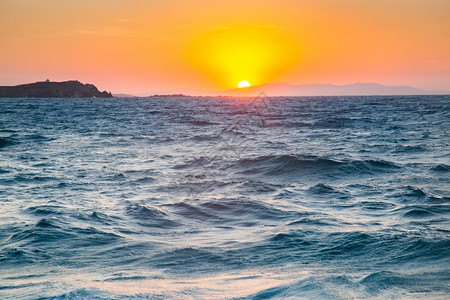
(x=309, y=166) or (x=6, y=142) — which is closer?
(x=309, y=166)

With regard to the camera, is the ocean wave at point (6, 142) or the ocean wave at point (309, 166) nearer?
the ocean wave at point (309, 166)

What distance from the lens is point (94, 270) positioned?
6.05 meters

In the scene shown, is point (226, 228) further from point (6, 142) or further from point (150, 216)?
point (6, 142)

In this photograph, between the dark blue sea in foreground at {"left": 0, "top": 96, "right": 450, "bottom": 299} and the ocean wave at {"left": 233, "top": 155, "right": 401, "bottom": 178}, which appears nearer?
the dark blue sea in foreground at {"left": 0, "top": 96, "right": 450, "bottom": 299}

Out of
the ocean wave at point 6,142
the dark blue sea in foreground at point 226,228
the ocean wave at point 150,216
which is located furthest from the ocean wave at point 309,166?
the ocean wave at point 6,142

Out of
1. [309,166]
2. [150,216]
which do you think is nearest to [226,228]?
[150,216]

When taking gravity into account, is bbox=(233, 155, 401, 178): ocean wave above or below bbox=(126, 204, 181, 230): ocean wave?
above

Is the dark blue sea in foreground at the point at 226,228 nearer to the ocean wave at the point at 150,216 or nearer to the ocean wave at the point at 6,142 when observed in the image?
the ocean wave at the point at 150,216

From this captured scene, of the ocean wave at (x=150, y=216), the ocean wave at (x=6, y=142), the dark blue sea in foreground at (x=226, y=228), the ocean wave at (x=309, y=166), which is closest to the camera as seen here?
the dark blue sea in foreground at (x=226, y=228)

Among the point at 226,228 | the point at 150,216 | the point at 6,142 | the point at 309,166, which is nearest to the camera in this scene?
the point at 226,228

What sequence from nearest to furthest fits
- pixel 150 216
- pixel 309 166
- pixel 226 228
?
pixel 226 228 < pixel 150 216 < pixel 309 166

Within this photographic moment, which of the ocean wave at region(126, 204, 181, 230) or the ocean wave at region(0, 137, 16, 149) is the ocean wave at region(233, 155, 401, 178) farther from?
the ocean wave at region(0, 137, 16, 149)

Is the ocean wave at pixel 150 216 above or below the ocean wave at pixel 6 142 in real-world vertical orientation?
below

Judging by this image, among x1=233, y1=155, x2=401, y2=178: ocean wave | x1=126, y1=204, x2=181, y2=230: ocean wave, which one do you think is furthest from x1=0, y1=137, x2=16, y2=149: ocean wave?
x1=126, y1=204, x2=181, y2=230: ocean wave
